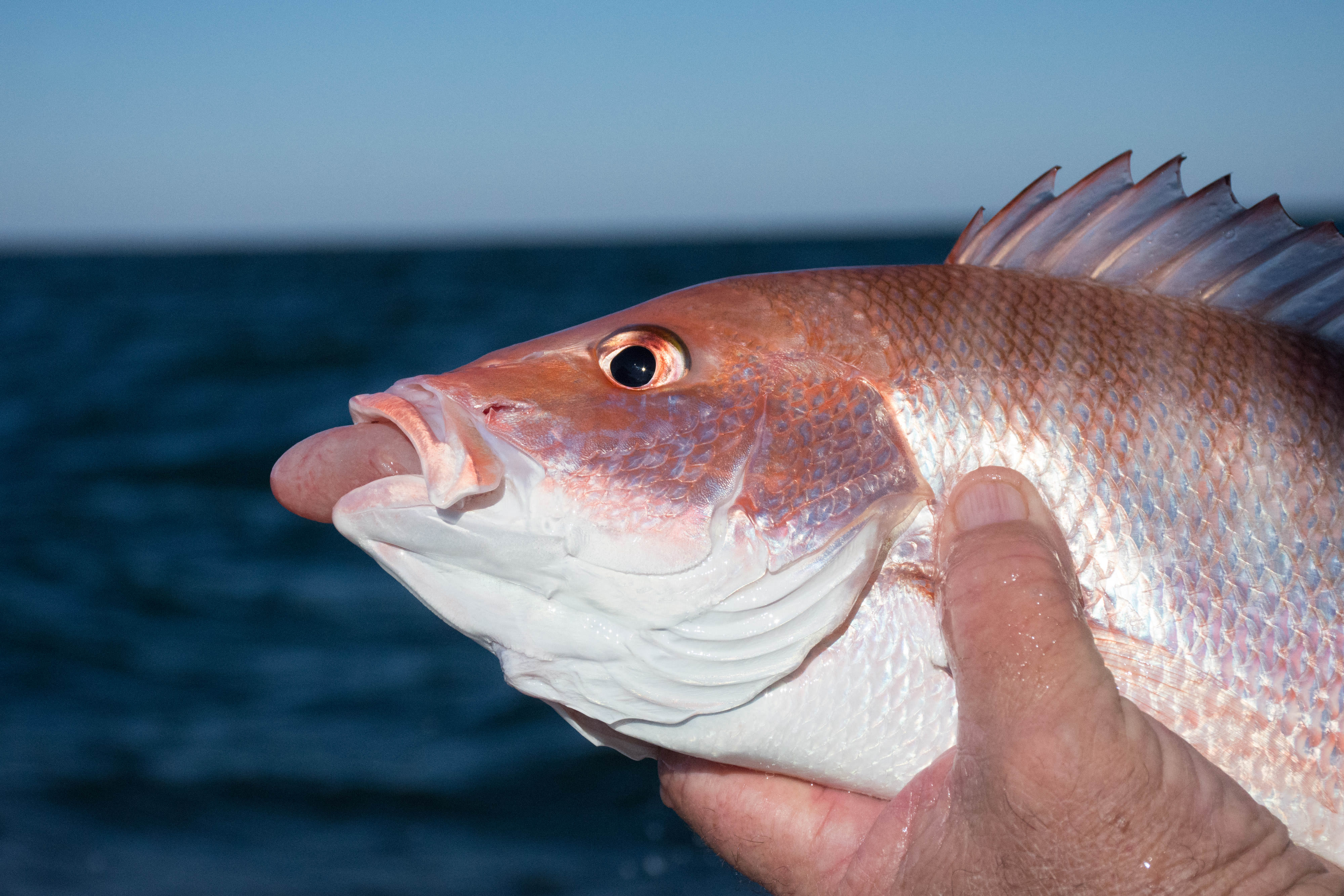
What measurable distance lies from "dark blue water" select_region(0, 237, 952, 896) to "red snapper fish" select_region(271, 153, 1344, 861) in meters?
1.10

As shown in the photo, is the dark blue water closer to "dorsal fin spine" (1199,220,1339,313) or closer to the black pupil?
the black pupil

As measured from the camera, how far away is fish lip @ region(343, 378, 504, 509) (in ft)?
6.30

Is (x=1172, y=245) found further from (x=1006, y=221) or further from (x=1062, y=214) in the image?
(x=1006, y=221)

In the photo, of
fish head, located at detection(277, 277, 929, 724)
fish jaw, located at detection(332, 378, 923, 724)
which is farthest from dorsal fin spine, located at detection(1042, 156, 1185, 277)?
fish jaw, located at detection(332, 378, 923, 724)

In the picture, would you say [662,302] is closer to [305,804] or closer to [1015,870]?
[1015,870]

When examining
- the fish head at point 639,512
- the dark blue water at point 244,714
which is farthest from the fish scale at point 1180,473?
the dark blue water at point 244,714

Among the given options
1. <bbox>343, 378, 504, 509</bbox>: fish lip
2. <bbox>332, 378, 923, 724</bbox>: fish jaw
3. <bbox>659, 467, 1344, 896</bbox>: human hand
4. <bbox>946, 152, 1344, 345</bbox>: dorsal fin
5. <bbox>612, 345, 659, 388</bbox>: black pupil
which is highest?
<bbox>946, 152, 1344, 345</bbox>: dorsal fin

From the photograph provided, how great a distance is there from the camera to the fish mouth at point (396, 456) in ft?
6.34

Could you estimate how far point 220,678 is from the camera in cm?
844

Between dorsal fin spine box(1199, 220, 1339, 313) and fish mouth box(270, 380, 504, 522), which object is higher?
dorsal fin spine box(1199, 220, 1339, 313)

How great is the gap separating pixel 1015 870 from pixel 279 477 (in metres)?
1.65

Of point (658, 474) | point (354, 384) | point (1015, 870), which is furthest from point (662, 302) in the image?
point (354, 384)

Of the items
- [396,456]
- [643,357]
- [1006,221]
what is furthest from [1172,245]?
[396,456]

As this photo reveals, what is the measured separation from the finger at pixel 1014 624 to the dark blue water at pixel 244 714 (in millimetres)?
1246
